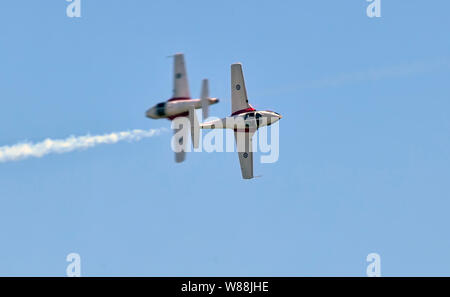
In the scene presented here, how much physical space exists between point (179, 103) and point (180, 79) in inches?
100

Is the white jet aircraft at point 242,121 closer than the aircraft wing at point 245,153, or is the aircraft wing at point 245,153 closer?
the white jet aircraft at point 242,121

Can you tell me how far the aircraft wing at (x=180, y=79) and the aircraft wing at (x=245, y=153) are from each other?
5.43 metres

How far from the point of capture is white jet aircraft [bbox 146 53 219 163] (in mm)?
76375

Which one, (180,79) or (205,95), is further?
(180,79)

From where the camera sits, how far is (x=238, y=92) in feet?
258

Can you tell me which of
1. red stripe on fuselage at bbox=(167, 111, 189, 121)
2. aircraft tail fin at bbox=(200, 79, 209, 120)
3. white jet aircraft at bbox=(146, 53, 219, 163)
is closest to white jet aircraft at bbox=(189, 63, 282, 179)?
white jet aircraft at bbox=(146, 53, 219, 163)

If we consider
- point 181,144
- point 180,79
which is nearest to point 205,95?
point 181,144

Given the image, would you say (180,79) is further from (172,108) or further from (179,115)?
(179,115)

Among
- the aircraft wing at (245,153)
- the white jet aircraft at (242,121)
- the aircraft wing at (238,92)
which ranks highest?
the aircraft wing at (238,92)

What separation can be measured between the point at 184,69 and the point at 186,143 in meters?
6.49

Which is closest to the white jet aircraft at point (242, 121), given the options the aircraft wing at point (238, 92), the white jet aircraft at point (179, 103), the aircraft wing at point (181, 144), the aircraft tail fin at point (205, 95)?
the aircraft wing at point (238, 92)

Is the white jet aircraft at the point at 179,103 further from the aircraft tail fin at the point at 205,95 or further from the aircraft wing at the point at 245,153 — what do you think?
the aircraft wing at the point at 245,153

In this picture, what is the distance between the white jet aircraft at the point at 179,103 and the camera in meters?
76.4
